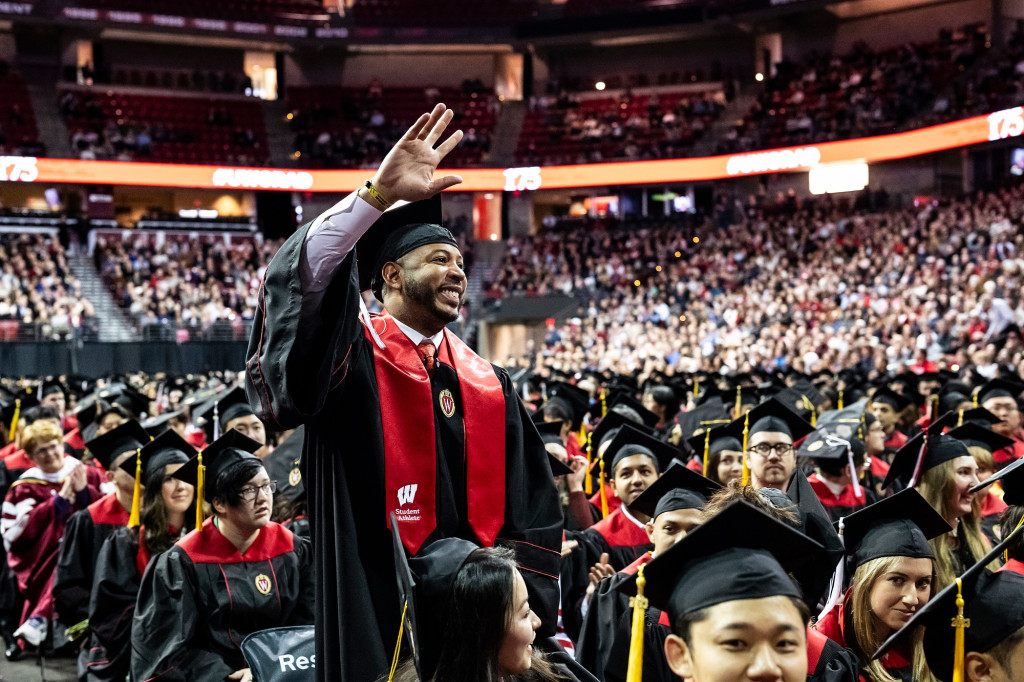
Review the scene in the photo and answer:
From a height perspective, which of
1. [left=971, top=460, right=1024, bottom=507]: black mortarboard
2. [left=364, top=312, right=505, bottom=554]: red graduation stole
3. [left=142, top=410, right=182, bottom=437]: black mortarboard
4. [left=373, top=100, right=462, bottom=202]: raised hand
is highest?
[left=373, top=100, right=462, bottom=202]: raised hand

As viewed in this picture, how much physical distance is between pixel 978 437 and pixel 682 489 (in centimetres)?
276

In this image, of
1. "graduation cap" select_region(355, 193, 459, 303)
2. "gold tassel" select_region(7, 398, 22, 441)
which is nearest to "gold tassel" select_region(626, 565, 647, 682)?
"graduation cap" select_region(355, 193, 459, 303)

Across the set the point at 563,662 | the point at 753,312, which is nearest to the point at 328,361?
the point at 563,662

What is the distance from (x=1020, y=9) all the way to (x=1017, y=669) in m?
28.1

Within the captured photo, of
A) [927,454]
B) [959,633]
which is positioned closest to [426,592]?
[959,633]

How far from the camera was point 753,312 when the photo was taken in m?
24.1

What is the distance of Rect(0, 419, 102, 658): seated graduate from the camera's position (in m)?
7.60

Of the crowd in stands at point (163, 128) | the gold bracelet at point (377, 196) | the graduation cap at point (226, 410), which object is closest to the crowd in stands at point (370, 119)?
the crowd in stands at point (163, 128)

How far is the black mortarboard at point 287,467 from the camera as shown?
278 inches

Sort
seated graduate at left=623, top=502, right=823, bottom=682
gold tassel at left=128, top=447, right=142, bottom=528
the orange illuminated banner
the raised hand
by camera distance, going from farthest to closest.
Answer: the orange illuminated banner < gold tassel at left=128, top=447, right=142, bottom=528 < the raised hand < seated graduate at left=623, top=502, right=823, bottom=682

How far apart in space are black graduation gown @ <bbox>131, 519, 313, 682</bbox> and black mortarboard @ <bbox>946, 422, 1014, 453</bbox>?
3.82m

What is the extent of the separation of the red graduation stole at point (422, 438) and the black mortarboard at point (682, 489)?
1341mm

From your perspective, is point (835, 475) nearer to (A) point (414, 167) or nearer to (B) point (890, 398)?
(B) point (890, 398)

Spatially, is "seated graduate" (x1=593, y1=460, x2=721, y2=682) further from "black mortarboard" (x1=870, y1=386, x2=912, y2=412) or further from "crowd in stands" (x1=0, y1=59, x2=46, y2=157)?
"crowd in stands" (x1=0, y1=59, x2=46, y2=157)
